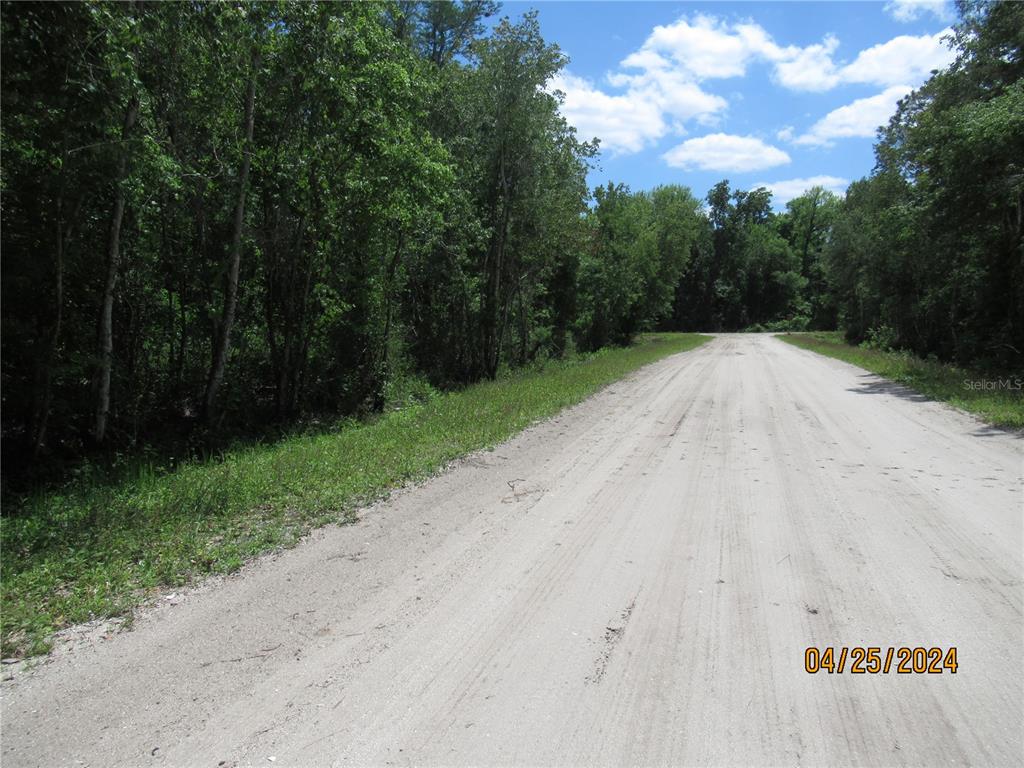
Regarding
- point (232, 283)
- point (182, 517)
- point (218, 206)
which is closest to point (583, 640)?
point (182, 517)

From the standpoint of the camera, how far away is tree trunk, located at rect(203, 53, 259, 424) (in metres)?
10.0

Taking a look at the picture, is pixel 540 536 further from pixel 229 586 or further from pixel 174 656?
pixel 174 656

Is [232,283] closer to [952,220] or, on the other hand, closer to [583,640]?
[583,640]

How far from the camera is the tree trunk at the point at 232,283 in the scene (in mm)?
10023

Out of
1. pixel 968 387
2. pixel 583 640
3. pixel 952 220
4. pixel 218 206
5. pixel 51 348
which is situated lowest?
pixel 583 640

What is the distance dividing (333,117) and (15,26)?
236 inches

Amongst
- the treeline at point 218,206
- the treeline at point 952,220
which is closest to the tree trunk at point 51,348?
the treeline at point 218,206

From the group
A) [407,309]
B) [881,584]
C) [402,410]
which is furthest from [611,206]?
[881,584]

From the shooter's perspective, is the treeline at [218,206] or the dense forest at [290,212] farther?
the dense forest at [290,212]
